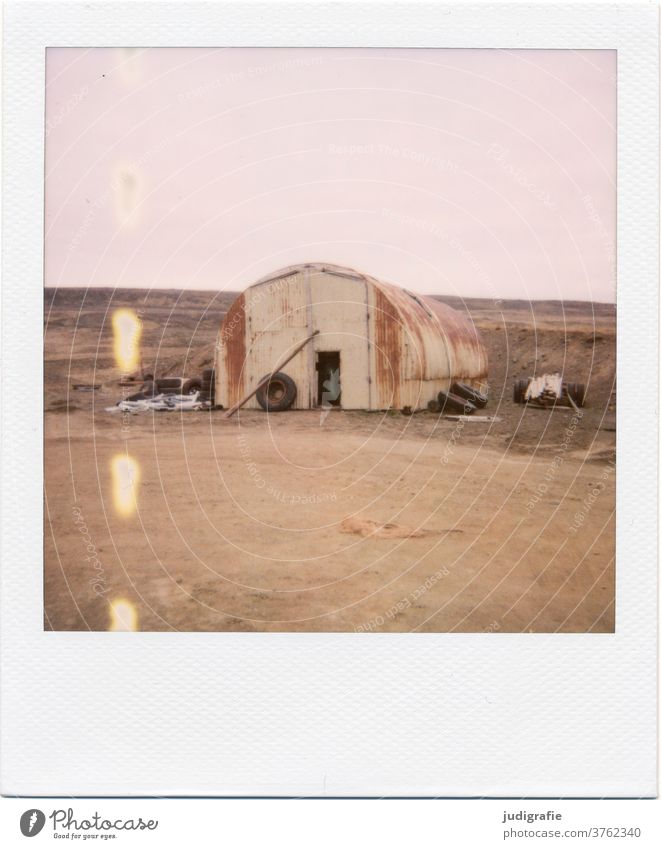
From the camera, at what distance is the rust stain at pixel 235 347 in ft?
24.8

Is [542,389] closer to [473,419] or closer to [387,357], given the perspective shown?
[473,419]

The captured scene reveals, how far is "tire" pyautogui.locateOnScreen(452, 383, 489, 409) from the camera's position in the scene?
25.4ft

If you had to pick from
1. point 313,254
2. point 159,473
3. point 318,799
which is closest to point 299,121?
point 313,254

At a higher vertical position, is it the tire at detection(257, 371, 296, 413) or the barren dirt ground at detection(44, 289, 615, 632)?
the tire at detection(257, 371, 296, 413)

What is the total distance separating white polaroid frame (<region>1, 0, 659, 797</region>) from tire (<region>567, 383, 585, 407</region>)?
47.0 inches

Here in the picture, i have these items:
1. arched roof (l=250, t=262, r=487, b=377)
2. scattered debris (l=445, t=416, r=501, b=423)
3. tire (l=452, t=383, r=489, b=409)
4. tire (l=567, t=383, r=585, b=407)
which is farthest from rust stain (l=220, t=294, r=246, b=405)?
tire (l=567, t=383, r=585, b=407)

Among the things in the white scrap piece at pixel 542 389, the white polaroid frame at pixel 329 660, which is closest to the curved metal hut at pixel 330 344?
the white scrap piece at pixel 542 389

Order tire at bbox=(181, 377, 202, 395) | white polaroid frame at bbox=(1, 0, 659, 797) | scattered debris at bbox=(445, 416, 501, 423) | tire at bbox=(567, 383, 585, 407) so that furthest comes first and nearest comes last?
tire at bbox=(181, 377, 202, 395)
scattered debris at bbox=(445, 416, 501, 423)
tire at bbox=(567, 383, 585, 407)
white polaroid frame at bbox=(1, 0, 659, 797)

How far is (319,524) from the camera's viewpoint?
536cm

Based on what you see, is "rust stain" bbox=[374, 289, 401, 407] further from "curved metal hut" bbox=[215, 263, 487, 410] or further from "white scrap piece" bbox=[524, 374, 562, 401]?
A: "white scrap piece" bbox=[524, 374, 562, 401]

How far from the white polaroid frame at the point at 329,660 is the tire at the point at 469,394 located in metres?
2.90

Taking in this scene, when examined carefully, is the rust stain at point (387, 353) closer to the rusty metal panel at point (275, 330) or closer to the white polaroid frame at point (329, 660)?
the rusty metal panel at point (275, 330)

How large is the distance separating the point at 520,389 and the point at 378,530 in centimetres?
278

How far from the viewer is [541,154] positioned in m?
5.35
